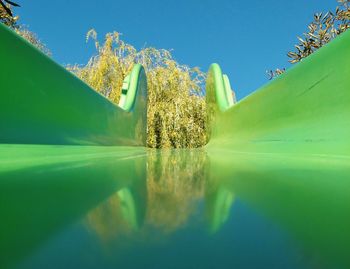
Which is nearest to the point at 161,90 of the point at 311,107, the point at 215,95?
the point at 215,95

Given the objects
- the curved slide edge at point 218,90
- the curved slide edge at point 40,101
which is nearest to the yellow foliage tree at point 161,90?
the curved slide edge at point 218,90

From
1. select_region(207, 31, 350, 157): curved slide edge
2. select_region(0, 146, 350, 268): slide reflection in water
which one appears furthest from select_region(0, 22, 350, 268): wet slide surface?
select_region(207, 31, 350, 157): curved slide edge

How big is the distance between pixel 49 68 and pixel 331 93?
908mm

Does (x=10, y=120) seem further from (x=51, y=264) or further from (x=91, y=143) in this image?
(x=51, y=264)

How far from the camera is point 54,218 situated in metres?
0.28

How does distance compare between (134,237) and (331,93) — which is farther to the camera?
(331,93)

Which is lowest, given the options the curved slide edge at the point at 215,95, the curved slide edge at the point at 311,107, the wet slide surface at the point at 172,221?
the wet slide surface at the point at 172,221

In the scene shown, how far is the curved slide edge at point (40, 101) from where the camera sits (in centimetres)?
101

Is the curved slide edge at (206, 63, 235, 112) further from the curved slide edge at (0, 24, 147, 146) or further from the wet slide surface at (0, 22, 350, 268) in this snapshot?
the wet slide surface at (0, 22, 350, 268)

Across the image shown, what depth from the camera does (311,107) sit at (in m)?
1.29

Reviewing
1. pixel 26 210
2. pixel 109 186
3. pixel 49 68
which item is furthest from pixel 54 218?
pixel 49 68

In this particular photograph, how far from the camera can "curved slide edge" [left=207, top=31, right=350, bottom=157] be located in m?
1.12

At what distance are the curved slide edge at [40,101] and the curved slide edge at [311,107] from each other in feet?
2.43

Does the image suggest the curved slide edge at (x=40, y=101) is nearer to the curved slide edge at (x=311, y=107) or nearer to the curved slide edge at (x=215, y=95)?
the curved slide edge at (x=311, y=107)
